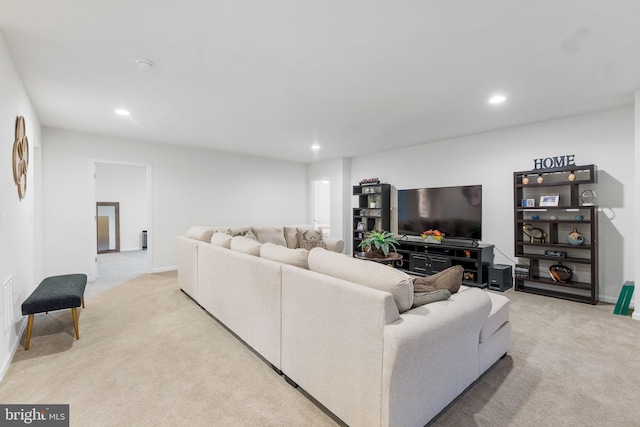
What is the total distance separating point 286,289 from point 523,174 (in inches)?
155

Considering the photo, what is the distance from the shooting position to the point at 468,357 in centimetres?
185

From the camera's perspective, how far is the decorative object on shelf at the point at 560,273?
3922mm

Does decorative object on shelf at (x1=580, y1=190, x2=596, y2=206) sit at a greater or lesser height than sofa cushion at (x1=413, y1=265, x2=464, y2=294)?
greater

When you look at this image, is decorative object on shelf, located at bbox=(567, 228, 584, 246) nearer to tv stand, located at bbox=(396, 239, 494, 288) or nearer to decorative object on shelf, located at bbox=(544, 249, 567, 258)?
decorative object on shelf, located at bbox=(544, 249, 567, 258)

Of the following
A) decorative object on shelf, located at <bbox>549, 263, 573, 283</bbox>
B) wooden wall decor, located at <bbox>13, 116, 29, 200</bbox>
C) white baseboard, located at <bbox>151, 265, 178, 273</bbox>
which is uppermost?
wooden wall decor, located at <bbox>13, 116, 29, 200</bbox>

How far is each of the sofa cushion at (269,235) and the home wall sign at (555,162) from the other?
13.9 feet

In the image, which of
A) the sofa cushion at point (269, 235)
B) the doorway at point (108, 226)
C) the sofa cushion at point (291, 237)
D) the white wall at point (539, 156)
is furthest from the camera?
the doorway at point (108, 226)

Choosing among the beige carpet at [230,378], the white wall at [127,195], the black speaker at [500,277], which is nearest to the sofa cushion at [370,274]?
the beige carpet at [230,378]

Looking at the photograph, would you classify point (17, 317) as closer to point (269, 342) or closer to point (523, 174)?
point (269, 342)

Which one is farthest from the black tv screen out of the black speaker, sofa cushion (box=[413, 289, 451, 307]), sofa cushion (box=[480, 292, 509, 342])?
sofa cushion (box=[413, 289, 451, 307])

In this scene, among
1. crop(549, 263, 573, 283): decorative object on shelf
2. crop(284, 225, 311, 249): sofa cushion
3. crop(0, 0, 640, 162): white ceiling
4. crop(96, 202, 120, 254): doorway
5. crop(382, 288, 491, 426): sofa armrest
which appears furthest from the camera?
crop(96, 202, 120, 254): doorway

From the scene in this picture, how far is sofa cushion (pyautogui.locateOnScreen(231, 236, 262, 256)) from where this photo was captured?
8.89 ft

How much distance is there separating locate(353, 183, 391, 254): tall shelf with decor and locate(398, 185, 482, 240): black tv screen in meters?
0.39

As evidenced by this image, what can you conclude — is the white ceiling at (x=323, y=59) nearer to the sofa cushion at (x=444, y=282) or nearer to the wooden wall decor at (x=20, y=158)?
the wooden wall decor at (x=20, y=158)
